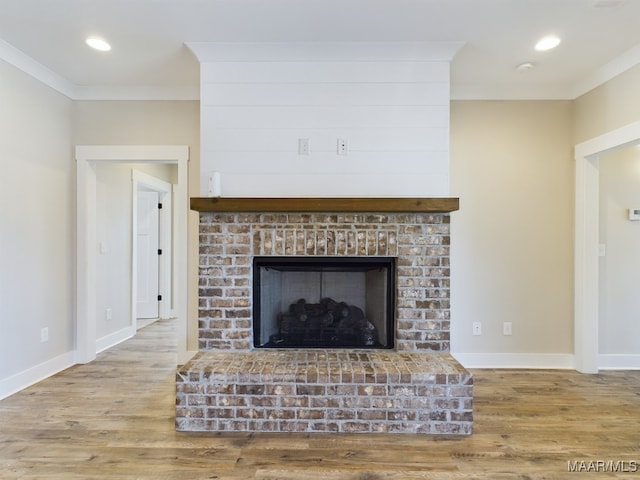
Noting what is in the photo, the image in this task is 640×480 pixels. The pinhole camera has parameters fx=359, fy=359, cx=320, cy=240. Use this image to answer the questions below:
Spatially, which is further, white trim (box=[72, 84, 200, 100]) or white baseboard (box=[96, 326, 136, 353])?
white baseboard (box=[96, 326, 136, 353])

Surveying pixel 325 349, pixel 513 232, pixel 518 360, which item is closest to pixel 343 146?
pixel 325 349

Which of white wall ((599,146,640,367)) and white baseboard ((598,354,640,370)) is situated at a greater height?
white wall ((599,146,640,367))

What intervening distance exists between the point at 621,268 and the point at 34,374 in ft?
16.7

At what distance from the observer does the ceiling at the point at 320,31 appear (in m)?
2.12

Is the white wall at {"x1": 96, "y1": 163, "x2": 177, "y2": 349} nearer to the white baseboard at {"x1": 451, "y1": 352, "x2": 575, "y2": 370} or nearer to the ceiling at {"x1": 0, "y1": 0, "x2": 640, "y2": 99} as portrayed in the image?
the ceiling at {"x1": 0, "y1": 0, "x2": 640, "y2": 99}

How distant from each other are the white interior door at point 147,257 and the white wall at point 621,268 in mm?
5475

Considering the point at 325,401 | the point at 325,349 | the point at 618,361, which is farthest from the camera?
the point at 618,361

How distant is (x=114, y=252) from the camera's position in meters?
4.09

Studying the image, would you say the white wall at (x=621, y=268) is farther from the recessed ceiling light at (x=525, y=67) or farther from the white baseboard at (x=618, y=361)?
the recessed ceiling light at (x=525, y=67)

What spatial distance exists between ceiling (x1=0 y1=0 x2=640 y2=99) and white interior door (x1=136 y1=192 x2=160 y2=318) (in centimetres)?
244

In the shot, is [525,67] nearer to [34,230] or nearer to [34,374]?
[34,230]

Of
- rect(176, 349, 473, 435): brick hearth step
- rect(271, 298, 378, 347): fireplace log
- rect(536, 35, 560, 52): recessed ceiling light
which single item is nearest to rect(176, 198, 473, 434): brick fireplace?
rect(176, 349, 473, 435): brick hearth step

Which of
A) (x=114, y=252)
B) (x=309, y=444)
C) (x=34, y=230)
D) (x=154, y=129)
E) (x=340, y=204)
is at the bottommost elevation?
(x=309, y=444)

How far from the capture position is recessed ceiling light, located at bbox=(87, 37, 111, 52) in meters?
2.51
